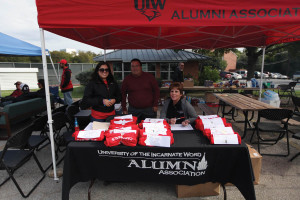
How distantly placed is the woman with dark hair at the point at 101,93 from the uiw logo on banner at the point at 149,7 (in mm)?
1099

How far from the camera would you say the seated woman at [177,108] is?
2.67 metres

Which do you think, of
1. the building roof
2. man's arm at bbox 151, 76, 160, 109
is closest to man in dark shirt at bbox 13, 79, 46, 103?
man's arm at bbox 151, 76, 160, 109

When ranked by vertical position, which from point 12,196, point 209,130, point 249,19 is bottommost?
point 12,196

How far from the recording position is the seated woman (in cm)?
267

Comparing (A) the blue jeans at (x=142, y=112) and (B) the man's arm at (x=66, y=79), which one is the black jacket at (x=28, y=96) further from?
(A) the blue jeans at (x=142, y=112)

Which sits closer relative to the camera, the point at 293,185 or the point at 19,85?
the point at 293,185

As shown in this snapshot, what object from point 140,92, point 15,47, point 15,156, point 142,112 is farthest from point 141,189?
point 15,47

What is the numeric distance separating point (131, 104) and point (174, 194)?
1605mm

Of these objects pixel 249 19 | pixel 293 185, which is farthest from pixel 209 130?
pixel 293 185

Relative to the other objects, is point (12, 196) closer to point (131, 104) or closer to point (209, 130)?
point (131, 104)

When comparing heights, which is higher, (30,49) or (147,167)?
(30,49)

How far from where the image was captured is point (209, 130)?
6.43 feet

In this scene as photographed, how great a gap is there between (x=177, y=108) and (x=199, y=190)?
46.7 inches

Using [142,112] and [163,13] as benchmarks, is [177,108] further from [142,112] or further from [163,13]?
[163,13]
